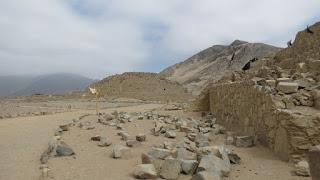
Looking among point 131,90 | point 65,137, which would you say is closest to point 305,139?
point 65,137

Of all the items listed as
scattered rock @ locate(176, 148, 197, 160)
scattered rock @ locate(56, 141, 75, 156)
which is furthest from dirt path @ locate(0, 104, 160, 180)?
scattered rock @ locate(176, 148, 197, 160)

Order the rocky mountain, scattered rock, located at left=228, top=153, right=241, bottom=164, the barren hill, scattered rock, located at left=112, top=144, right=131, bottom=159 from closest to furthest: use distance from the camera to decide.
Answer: scattered rock, located at left=228, top=153, right=241, bottom=164
scattered rock, located at left=112, top=144, right=131, bottom=159
the barren hill
the rocky mountain

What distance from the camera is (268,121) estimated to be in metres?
9.22

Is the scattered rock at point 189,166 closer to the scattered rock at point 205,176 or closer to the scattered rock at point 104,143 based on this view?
the scattered rock at point 205,176

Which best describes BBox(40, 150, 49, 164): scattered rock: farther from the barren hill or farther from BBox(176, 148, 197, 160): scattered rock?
the barren hill

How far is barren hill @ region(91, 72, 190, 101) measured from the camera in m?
44.2

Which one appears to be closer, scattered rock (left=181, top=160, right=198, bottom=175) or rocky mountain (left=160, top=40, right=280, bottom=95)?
scattered rock (left=181, top=160, right=198, bottom=175)

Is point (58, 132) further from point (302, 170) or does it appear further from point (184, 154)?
point (302, 170)

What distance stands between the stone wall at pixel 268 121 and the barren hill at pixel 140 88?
3047cm

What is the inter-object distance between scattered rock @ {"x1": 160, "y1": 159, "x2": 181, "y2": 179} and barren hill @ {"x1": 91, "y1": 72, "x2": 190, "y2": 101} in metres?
36.0

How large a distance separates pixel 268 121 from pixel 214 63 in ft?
237

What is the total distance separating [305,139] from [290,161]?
1.69ft

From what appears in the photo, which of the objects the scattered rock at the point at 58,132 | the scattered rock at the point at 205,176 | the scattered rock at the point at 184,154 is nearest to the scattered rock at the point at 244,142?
the scattered rock at the point at 184,154

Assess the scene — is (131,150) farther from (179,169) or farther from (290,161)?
(290,161)
